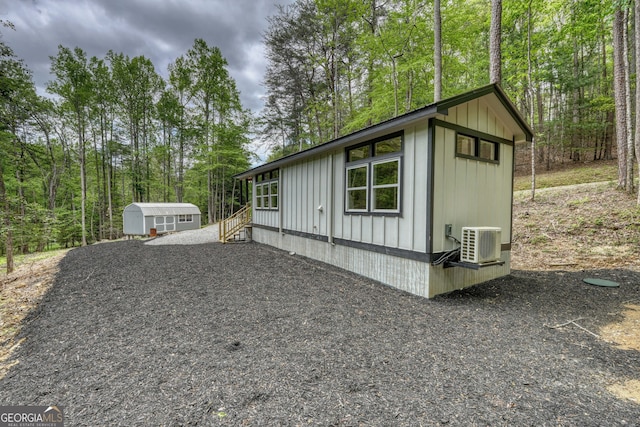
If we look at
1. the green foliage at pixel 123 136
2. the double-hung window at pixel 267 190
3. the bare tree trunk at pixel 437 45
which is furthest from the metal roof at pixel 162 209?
the bare tree trunk at pixel 437 45

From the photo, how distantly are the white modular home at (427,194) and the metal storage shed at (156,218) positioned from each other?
1336 cm

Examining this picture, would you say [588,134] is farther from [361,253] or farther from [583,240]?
[361,253]

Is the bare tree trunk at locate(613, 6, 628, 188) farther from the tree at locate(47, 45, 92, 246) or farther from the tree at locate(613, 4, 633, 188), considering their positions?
the tree at locate(47, 45, 92, 246)

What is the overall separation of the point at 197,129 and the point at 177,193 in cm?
611

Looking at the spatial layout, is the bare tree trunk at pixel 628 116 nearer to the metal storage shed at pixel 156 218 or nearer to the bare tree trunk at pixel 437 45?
the bare tree trunk at pixel 437 45

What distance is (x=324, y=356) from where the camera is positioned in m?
2.49

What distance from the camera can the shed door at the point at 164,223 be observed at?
52.4ft

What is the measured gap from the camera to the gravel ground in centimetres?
181

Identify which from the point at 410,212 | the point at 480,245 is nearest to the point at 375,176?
the point at 410,212

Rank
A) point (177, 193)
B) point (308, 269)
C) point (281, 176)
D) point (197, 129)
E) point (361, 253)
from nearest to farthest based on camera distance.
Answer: point (361, 253) → point (308, 269) → point (281, 176) → point (197, 129) → point (177, 193)

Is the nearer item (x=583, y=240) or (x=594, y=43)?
(x=583, y=240)

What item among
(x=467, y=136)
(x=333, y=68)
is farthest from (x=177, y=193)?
(x=467, y=136)

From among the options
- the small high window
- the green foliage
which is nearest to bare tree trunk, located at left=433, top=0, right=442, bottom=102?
the small high window

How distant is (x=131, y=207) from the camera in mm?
15711
